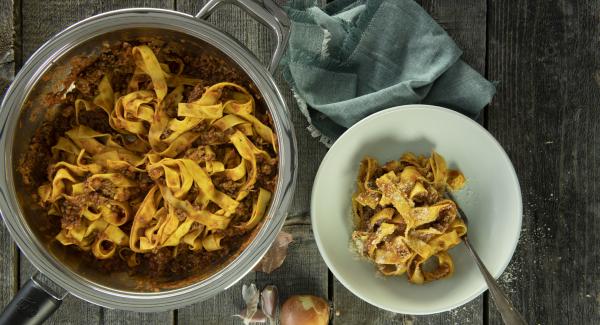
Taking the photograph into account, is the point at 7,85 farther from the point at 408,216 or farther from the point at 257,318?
the point at 408,216

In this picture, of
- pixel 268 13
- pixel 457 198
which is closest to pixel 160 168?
pixel 268 13

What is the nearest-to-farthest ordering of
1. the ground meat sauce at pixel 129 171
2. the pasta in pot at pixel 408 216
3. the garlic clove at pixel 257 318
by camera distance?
the ground meat sauce at pixel 129 171 → the pasta in pot at pixel 408 216 → the garlic clove at pixel 257 318

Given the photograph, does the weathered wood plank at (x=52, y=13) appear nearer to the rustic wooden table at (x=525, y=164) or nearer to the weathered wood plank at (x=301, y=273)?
the rustic wooden table at (x=525, y=164)

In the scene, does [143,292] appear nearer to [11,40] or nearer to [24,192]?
[24,192]

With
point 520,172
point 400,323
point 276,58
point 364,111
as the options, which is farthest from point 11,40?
point 520,172

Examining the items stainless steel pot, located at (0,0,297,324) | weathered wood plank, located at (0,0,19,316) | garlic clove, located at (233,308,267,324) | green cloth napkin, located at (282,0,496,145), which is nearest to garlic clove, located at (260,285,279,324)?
garlic clove, located at (233,308,267,324)

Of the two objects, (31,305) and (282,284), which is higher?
(31,305)

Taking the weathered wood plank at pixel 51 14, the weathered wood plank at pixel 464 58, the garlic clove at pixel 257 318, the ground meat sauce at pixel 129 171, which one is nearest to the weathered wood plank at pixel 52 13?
the weathered wood plank at pixel 51 14
